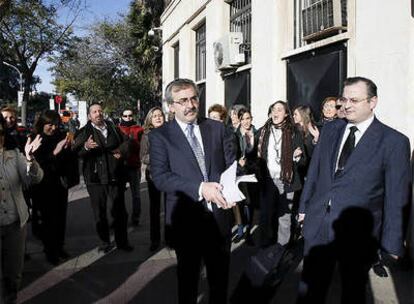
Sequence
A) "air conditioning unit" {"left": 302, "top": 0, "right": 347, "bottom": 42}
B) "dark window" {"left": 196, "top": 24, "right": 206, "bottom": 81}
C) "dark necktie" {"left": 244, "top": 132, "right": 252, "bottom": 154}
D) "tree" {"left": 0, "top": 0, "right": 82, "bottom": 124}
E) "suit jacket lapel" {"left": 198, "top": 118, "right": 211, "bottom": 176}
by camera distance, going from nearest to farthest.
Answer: "suit jacket lapel" {"left": 198, "top": 118, "right": 211, "bottom": 176}, "dark necktie" {"left": 244, "top": 132, "right": 252, "bottom": 154}, "air conditioning unit" {"left": 302, "top": 0, "right": 347, "bottom": 42}, "dark window" {"left": 196, "top": 24, "right": 206, "bottom": 81}, "tree" {"left": 0, "top": 0, "right": 82, "bottom": 124}

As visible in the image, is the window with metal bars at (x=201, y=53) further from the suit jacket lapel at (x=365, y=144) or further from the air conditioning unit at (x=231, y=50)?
the suit jacket lapel at (x=365, y=144)

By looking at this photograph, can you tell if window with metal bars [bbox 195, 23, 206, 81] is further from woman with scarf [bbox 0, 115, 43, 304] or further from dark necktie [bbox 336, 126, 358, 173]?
dark necktie [bbox 336, 126, 358, 173]

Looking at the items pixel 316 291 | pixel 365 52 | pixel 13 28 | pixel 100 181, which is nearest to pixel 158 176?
pixel 316 291

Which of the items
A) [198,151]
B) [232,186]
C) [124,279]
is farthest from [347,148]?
[124,279]

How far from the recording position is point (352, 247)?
334cm

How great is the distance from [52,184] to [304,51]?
5039 mm

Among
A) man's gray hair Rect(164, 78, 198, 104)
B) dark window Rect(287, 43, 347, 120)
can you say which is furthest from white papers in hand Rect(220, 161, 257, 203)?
dark window Rect(287, 43, 347, 120)

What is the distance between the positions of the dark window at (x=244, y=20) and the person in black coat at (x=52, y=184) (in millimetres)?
6799

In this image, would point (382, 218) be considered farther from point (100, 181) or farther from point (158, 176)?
point (100, 181)

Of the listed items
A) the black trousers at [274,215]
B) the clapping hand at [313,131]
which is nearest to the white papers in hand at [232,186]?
the black trousers at [274,215]

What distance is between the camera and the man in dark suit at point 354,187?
3.21 meters

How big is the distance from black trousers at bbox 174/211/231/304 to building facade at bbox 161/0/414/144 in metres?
Answer: 3.02

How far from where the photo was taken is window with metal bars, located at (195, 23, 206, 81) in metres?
16.1

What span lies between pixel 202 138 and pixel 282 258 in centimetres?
98
